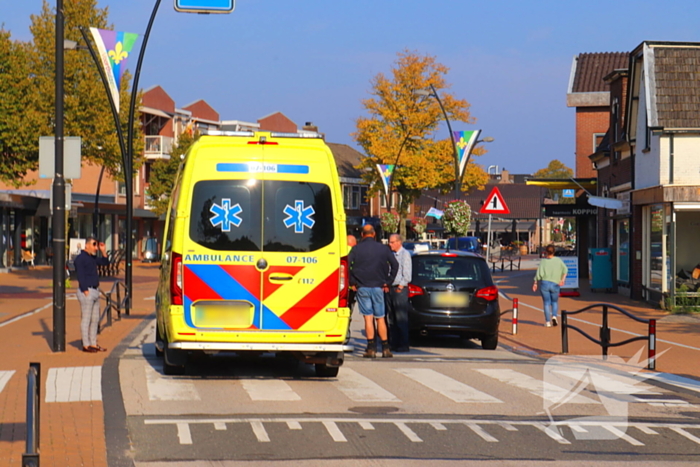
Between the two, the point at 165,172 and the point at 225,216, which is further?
→ the point at 165,172

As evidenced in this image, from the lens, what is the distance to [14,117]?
22.8 metres

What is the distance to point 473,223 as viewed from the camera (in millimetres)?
105688

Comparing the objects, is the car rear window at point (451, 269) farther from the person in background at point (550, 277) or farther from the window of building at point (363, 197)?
the window of building at point (363, 197)

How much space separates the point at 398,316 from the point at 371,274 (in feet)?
4.20

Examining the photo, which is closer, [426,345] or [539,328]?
[426,345]

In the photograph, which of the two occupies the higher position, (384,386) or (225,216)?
(225,216)

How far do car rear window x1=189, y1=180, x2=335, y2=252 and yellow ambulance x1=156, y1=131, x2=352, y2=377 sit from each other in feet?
0.04

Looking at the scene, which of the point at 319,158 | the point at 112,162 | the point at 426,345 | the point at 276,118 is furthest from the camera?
the point at 276,118

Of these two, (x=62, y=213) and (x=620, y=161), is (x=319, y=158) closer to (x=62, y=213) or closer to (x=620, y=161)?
(x=62, y=213)

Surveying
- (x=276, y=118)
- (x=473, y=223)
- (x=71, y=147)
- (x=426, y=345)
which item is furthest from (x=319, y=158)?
(x=473, y=223)

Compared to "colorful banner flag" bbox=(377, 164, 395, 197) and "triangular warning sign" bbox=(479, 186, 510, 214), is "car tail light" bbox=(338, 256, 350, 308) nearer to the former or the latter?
"triangular warning sign" bbox=(479, 186, 510, 214)

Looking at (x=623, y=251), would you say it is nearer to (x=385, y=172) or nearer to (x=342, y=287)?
(x=342, y=287)

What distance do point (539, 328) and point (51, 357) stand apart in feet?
33.4

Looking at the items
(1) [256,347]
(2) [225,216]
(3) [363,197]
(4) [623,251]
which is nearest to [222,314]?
(1) [256,347]
